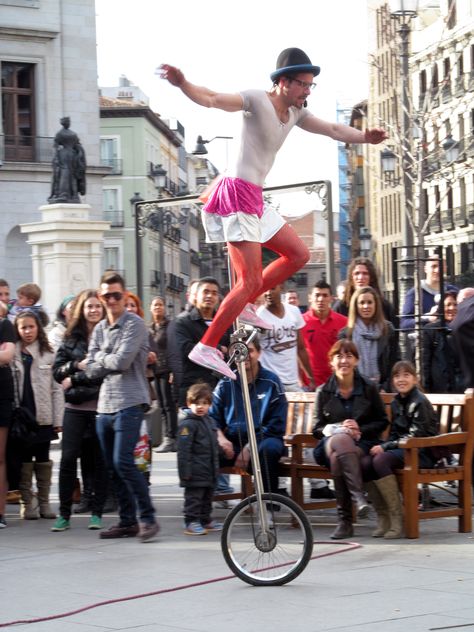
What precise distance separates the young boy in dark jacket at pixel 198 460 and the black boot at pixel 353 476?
3.34 ft

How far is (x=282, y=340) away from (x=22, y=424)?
231 cm

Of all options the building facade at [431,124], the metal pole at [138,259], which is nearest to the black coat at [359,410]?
the metal pole at [138,259]

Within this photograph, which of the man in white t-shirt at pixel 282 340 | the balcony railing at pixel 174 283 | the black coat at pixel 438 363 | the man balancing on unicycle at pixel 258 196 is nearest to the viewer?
the man balancing on unicycle at pixel 258 196

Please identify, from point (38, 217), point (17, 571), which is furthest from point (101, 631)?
point (38, 217)

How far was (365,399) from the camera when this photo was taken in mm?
10734

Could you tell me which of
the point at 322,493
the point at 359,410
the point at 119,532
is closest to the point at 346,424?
the point at 359,410

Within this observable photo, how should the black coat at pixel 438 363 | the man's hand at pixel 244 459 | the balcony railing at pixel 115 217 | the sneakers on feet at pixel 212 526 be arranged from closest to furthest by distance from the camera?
the sneakers on feet at pixel 212 526, the man's hand at pixel 244 459, the black coat at pixel 438 363, the balcony railing at pixel 115 217

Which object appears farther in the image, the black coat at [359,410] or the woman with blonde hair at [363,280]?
the woman with blonde hair at [363,280]

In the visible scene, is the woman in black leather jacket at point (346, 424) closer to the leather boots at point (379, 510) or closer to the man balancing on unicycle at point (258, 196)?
the leather boots at point (379, 510)

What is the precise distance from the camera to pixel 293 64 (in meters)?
8.00

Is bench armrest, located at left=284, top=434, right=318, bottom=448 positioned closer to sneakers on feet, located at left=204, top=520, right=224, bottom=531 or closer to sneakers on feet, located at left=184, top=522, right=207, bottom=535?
sneakers on feet, located at left=204, top=520, right=224, bottom=531

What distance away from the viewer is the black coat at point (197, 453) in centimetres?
1075

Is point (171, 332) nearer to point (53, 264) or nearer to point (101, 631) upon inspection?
point (101, 631)

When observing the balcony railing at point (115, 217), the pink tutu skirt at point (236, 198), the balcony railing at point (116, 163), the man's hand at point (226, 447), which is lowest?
the man's hand at point (226, 447)
